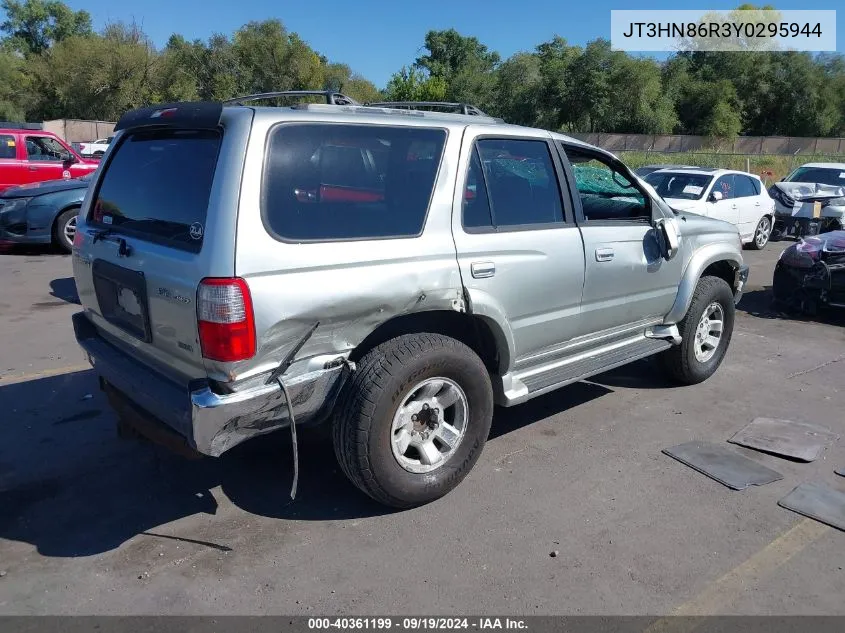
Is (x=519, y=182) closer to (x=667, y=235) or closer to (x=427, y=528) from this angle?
(x=667, y=235)

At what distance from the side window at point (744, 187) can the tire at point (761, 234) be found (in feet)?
2.18

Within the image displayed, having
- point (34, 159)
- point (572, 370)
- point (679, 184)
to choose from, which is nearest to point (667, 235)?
point (572, 370)

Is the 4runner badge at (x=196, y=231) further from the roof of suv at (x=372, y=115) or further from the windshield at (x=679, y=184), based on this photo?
the windshield at (x=679, y=184)

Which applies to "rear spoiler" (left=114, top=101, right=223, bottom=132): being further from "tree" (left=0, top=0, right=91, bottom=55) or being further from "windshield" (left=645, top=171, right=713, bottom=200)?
"tree" (left=0, top=0, right=91, bottom=55)

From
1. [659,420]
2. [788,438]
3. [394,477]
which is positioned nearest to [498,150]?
[394,477]

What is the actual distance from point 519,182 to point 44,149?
12241 mm

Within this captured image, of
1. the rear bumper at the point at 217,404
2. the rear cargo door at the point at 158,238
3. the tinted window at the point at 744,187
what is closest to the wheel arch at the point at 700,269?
the rear bumper at the point at 217,404

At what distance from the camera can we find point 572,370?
168 inches

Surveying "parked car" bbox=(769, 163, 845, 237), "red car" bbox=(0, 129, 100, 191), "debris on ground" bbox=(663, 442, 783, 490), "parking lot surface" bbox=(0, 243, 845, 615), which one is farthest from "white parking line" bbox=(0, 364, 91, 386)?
"parked car" bbox=(769, 163, 845, 237)

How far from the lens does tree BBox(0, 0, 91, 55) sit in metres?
70.0

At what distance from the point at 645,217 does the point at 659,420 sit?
1441 millimetres

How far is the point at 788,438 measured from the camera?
4.54 meters

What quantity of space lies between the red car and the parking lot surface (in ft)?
30.9

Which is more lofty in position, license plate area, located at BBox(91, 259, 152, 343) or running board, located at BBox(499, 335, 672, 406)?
license plate area, located at BBox(91, 259, 152, 343)
